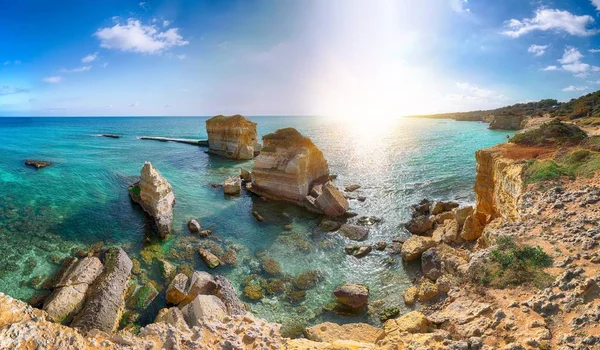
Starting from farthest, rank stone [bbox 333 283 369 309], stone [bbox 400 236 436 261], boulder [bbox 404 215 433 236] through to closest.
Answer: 1. boulder [bbox 404 215 433 236]
2. stone [bbox 400 236 436 261]
3. stone [bbox 333 283 369 309]

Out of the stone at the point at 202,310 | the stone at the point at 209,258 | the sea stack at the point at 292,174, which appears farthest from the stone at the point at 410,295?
the stone at the point at 209,258

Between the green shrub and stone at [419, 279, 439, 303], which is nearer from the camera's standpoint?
the green shrub

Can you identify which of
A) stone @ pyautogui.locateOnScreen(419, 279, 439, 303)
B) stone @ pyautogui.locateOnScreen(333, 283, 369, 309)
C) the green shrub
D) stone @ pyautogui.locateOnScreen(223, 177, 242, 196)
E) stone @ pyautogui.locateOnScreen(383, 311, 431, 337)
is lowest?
stone @ pyautogui.locateOnScreen(333, 283, 369, 309)

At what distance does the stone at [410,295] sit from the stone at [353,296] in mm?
1890

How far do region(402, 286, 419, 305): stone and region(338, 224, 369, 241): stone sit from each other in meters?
6.15

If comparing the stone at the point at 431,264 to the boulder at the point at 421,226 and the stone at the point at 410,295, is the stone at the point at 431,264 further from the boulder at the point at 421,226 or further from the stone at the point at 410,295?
the boulder at the point at 421,226

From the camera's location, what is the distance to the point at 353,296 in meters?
14.2

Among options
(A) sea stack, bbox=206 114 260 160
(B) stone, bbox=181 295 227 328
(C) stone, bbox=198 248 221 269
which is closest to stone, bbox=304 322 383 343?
(B) stone, bbox=181 295 227 328

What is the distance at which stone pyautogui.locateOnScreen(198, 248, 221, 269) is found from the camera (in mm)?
17469

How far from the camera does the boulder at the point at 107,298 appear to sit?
40.4 ft

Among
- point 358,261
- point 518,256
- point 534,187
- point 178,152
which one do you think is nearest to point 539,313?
point 518,256

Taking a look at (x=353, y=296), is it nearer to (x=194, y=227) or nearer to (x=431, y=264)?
(x=431, y=264)

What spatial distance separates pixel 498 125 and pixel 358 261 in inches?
4075

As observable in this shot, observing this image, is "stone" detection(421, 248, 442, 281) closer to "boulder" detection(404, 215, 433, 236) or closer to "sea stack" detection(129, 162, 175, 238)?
"boulder" detection(404, 215, 433, 236)
